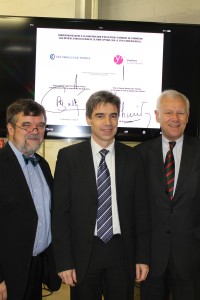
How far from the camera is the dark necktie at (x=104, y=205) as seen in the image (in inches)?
76.3

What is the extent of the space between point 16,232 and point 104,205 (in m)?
0.48

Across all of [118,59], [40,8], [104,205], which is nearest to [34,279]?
[104,205]

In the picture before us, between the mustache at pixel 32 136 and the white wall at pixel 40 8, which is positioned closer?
the mustache at pixel 32 136

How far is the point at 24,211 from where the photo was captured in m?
1.93

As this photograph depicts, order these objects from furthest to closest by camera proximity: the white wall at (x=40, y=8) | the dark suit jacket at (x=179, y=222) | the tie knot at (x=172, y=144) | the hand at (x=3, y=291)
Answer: the white wall at (x=40, y=8) → the tie knot at (x=172, y=144) → the dark suit jacket at (x=179, y=222) → the hand at (x=3, y=291)

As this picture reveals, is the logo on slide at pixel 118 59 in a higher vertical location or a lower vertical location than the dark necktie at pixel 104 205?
higher

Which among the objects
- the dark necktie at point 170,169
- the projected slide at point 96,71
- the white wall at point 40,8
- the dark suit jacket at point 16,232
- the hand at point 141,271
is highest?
the white wall at point 40,8

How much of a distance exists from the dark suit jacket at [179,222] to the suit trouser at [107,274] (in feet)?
0.82

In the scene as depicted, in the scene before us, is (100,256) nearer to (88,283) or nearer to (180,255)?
(88,283)

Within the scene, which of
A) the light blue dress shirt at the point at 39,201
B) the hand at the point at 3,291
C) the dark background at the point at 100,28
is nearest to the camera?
the hand at the point at 3,291

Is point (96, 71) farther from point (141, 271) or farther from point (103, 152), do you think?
point (141, 271)

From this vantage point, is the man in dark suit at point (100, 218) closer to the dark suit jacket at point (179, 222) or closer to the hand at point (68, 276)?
the hand at point (68, 276)

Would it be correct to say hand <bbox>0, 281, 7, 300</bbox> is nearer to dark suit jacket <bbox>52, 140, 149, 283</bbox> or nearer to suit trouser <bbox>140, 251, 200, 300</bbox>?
dark suit jacket <bbox>52, 140, 149, 283</bbox>

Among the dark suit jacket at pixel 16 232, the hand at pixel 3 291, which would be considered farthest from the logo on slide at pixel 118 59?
the hand at pixel 3 291
